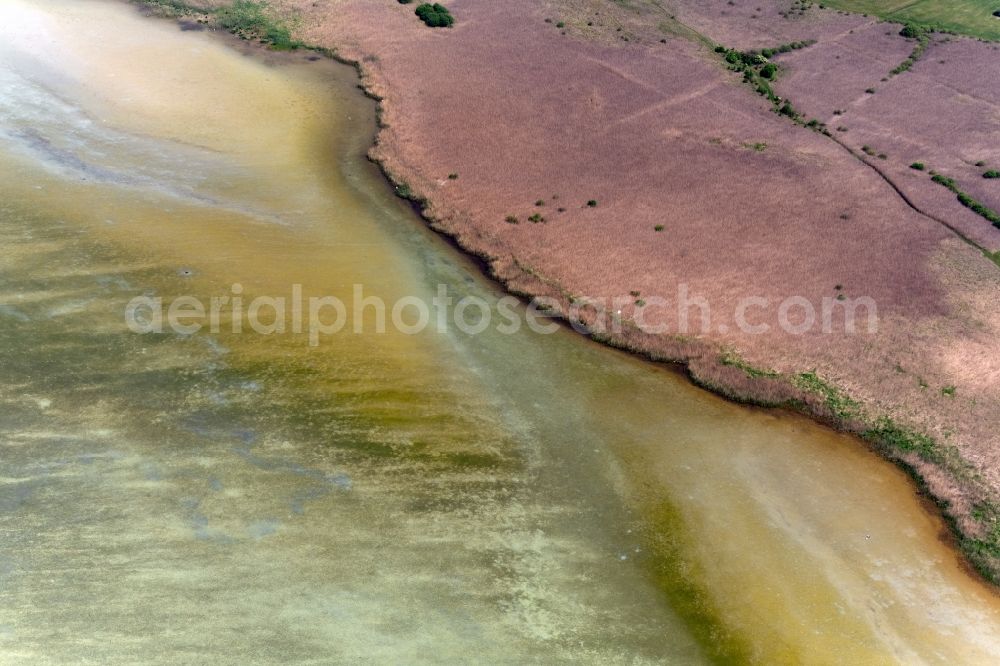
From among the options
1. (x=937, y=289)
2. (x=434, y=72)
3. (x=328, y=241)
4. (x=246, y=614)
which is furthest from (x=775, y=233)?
(x=246, y=614)

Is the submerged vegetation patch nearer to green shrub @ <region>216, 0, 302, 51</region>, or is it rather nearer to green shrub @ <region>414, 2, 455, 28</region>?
green shrub @ <region>216, 0, 302, 51</region>

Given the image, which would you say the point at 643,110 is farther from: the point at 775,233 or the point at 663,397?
the point at 663,397

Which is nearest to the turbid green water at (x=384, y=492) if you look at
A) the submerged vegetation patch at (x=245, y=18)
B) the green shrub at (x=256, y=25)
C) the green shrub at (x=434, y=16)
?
the green shrub at (x=256, y=25)

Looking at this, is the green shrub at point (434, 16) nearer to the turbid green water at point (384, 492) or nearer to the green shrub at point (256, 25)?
the green shrub at point (256, 25)

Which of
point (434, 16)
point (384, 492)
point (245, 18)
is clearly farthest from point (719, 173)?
point (245, 18)

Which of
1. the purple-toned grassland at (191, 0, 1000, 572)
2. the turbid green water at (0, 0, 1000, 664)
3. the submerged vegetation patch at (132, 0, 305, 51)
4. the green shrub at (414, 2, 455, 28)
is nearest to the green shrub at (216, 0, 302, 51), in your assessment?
the submerged vegetation patch at (132, 0, 305, 51)

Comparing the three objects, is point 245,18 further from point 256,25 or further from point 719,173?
point 719,173
